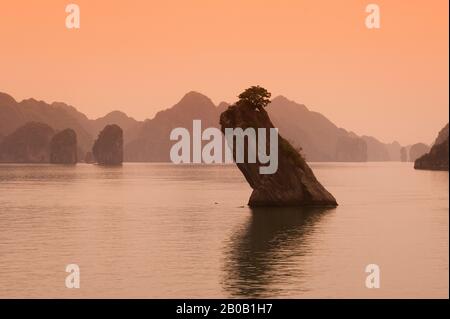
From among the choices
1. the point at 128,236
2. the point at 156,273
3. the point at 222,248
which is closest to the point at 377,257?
the point at 222,248

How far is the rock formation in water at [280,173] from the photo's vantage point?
77.5 meters

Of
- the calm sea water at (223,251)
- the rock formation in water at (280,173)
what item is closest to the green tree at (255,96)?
the rock formation in water at (280,173)

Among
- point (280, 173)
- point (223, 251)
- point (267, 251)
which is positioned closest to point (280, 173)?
point (280, 173)

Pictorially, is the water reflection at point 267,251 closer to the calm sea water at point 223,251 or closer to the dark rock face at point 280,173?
the calm sea water at point 223,251

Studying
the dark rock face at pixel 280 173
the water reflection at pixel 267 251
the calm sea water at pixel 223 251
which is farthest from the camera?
the dark rock face at pixel 280 173

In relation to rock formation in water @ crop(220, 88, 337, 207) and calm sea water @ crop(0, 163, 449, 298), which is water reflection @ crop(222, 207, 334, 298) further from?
rock formation in water @ crop(220, 88, 337, 207)

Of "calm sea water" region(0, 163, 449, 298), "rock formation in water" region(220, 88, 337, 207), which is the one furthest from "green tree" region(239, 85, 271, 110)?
"calm sea water" region(0, 163, 449, 298)

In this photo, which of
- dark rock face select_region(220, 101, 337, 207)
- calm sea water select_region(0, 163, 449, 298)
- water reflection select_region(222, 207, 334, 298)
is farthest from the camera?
dark rock face select_region(220, 101, 337, 207)

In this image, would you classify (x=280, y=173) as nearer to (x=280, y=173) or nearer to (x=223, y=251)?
(x=280, y=173)

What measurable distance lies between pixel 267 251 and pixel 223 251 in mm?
3061

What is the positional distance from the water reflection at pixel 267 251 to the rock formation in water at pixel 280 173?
2.61 m

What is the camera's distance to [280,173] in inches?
3051

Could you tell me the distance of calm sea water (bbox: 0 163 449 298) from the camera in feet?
123
